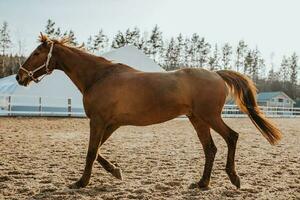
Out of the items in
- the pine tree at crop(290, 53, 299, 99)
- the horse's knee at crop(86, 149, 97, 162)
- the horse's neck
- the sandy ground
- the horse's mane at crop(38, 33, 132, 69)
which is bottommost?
the sandy ground

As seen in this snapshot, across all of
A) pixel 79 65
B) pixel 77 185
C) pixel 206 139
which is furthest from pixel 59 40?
pixel 206 139

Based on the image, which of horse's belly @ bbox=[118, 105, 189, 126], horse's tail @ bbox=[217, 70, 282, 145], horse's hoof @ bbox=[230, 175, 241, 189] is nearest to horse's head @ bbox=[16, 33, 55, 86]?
horse's belly @ bbox=[118, 105, 189, 126]

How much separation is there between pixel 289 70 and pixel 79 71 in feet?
264

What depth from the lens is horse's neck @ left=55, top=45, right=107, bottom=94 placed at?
219 inches

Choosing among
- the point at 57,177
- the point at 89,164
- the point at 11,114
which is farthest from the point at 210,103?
the point at 11,114

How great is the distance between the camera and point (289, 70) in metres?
79.4

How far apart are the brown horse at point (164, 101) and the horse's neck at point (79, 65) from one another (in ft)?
0.05

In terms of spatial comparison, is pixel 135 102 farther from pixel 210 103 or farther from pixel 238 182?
pixel 238 182

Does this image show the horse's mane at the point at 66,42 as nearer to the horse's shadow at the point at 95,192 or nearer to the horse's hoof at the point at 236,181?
the horse's shadow at the point at 95,192

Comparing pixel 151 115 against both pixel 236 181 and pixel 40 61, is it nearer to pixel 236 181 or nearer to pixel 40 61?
pixel 236 181

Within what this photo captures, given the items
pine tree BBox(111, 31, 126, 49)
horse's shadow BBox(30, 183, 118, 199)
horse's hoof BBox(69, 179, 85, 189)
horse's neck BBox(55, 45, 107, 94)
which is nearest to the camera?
horse's shadow BBox(30, 183, 118, 199)

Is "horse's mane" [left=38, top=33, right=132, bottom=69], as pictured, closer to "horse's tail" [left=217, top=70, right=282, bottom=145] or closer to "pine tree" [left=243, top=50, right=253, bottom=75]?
"horse's tail" [left=217, top=70, right=282, bottom=145]

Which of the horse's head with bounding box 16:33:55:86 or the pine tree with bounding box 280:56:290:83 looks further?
the pine tree with bounding box 280:56:290:83

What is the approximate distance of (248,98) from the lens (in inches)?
218
